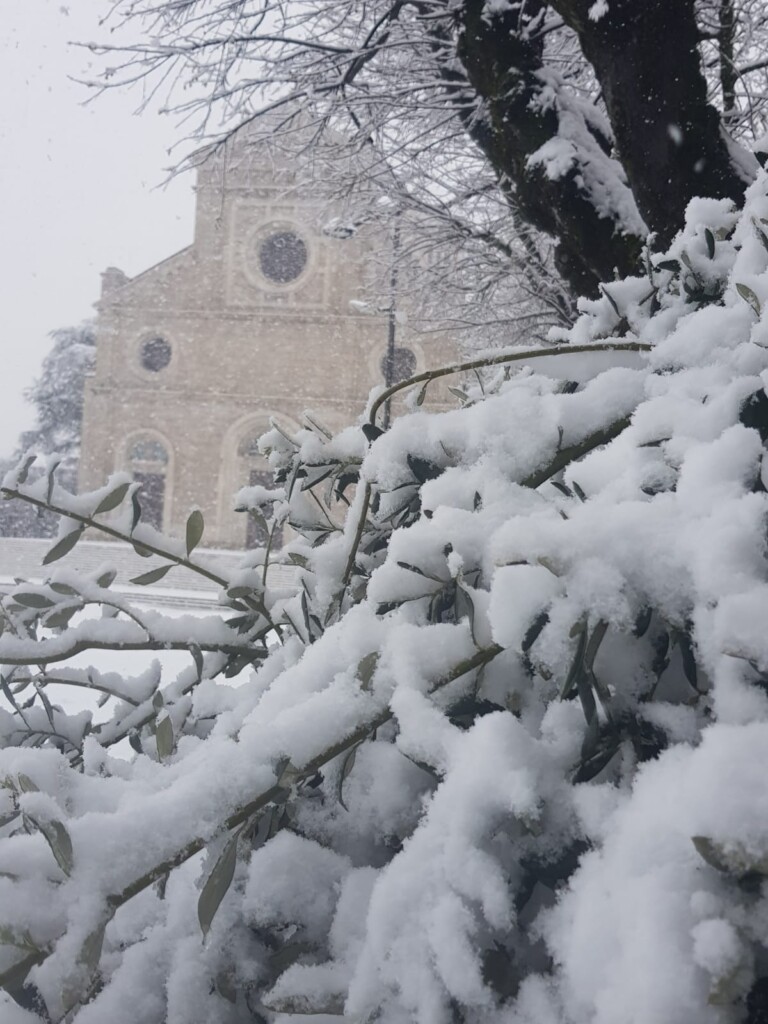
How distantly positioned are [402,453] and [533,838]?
35 centimetres

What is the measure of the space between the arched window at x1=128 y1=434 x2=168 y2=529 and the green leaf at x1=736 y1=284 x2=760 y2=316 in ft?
69.8

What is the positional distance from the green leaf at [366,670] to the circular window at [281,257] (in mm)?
22271

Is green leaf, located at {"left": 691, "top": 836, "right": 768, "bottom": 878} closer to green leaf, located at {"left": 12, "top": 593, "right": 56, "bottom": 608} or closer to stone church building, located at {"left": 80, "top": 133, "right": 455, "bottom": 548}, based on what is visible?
green leaf, located at {"left": 12, "top": 593, "right": 56, "bottom": 608}

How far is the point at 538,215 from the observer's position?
401 cm

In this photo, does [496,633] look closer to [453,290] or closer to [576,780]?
[576,780]

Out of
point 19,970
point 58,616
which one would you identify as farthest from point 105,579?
point 19,970

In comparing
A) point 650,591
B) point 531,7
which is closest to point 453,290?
point 531,7

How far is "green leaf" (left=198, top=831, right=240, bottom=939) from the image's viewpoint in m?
0.45

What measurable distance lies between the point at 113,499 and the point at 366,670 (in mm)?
447

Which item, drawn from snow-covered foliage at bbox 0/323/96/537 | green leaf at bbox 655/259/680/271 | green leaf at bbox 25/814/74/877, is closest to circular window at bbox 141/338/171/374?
snow-covered foliage at bbox 0/323/96/537

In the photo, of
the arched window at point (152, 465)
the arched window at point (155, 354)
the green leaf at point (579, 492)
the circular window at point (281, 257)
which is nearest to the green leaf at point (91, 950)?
the green leaf at point (579, 492)

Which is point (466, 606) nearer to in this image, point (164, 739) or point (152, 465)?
point (164, 739)

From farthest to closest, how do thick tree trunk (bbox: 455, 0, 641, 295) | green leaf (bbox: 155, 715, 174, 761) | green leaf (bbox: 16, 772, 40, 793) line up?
thick tree trunk (bbox: 455, 0, 641, 295), green leaf (bbox: 155, 715, 174, 761), green leaf (bbox: 16, 772, 40, 793)

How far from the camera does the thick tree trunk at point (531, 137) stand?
3.66 m
